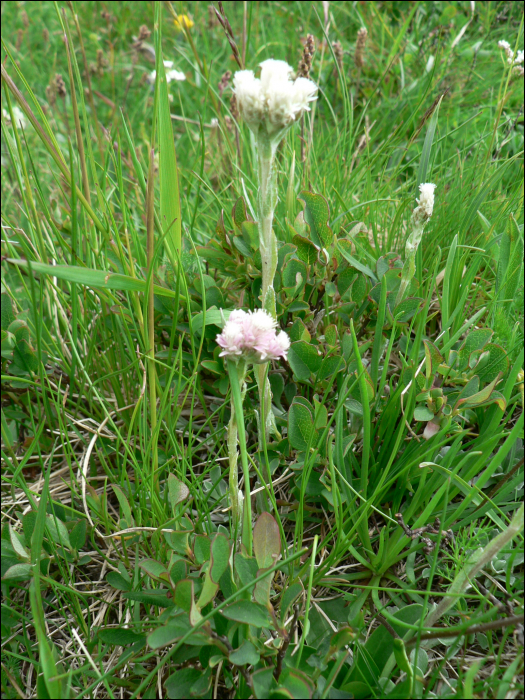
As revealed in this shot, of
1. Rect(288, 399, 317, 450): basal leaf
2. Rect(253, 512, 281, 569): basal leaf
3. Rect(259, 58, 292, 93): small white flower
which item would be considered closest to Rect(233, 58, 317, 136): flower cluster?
Rect(259, 58, 292, 93): small white flower

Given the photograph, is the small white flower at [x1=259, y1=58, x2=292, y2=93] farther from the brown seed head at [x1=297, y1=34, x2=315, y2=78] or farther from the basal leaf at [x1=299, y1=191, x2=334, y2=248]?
the brown seed head at [x1=297, y1=34, x2=315, y2=78]

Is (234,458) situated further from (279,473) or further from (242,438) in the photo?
(279,473)

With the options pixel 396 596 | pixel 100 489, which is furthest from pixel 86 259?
pixel 396 596

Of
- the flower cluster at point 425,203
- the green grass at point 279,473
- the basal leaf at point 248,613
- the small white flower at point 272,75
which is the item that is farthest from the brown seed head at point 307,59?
the basal leaf at point 248,613

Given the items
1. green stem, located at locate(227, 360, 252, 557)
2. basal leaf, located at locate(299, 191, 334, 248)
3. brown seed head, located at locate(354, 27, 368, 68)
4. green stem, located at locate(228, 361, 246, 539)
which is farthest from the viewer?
brown seed head, located at locate(354, 27, 368, 68)

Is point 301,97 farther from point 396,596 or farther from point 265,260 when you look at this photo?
point 396,596

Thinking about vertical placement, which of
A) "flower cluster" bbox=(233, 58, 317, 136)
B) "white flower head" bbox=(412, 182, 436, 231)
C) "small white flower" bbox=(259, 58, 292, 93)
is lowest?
"white flower head" bbox=(412, 182, 436, 231)

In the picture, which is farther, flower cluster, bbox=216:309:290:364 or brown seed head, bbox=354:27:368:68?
brown seed head, bbox=354:27:368:68
